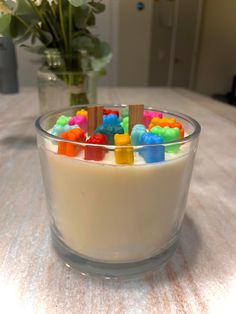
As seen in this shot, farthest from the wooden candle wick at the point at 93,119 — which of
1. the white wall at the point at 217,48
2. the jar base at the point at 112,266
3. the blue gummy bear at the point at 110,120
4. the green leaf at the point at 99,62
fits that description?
the white wall at the point at 217,48

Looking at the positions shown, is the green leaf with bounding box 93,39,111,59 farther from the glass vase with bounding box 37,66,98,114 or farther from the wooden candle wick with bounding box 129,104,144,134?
the wooden candle wick with bounding box 129,104,144,134

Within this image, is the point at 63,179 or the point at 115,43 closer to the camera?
the point at 63,179

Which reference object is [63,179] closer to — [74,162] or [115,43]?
[74,162]

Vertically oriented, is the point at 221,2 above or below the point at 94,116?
Result: above

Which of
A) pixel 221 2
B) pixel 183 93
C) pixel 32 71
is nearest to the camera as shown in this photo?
pixel 183 93

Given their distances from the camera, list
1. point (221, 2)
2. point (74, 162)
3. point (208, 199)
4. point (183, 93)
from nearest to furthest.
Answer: point (74, 162), point (208, 199), point (183, 93), point (221, 2)

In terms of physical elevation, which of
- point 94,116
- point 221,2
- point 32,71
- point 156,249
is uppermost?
point 221,2

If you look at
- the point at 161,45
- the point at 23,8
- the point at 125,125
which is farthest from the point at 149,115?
the point at 161,45

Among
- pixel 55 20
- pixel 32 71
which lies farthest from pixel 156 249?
pixel 32 71
